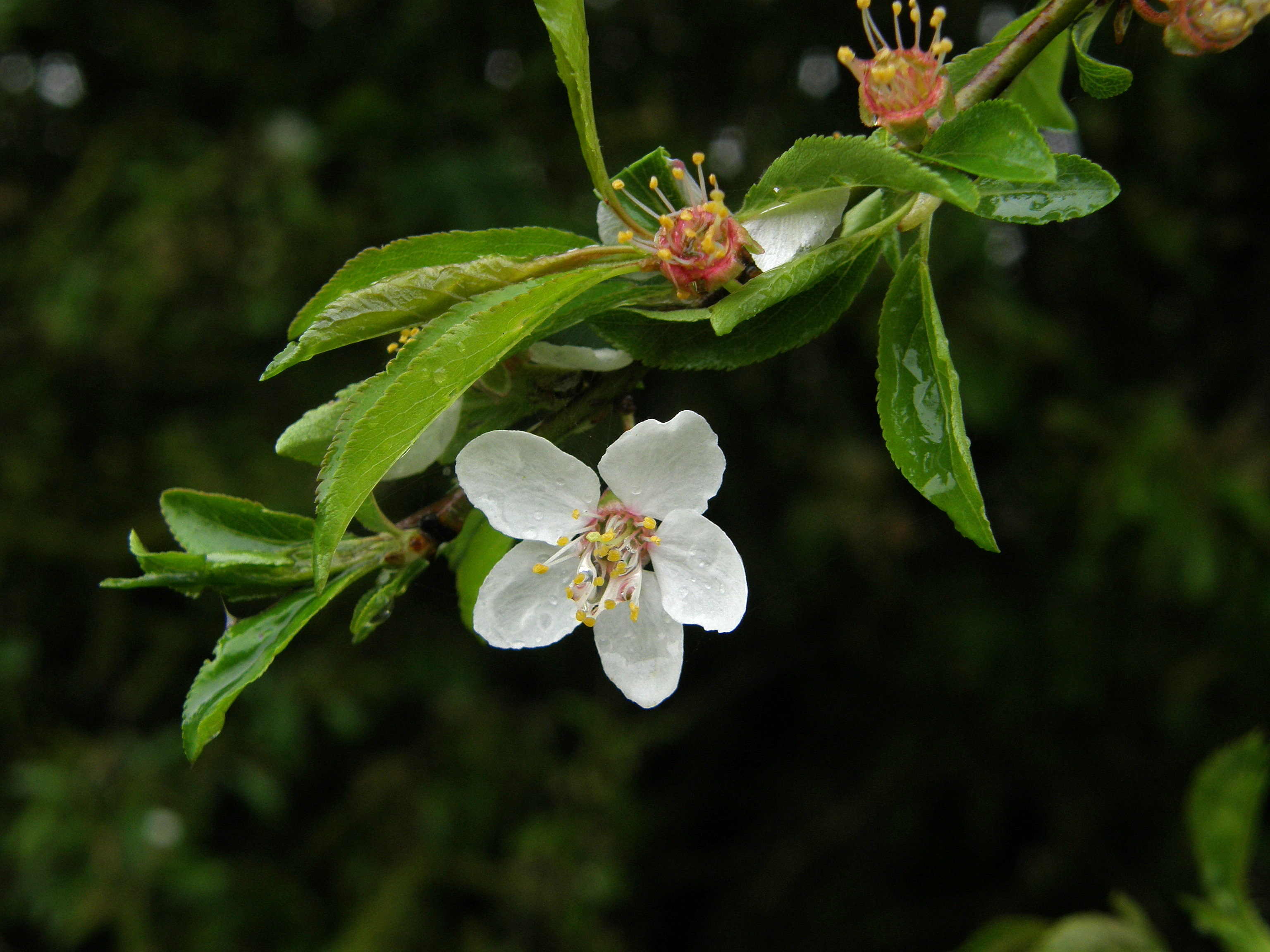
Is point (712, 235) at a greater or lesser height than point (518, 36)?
lesser

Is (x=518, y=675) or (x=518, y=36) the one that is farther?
(x=518, y=675)

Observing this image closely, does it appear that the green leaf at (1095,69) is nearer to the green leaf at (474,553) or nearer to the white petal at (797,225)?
the white petal at (797,225)

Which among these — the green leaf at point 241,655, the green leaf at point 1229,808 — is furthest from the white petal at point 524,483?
the green leaf at point 1229,808

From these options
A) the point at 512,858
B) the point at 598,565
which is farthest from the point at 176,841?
the point at 598,565

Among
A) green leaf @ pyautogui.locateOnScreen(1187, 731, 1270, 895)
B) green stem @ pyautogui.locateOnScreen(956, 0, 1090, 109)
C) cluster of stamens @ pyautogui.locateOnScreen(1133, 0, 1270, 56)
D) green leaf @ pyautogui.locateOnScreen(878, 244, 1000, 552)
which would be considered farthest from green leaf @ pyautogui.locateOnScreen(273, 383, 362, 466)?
green leaf @ pyautogui.locateOnScreen(1187, 731, 1270, 895)

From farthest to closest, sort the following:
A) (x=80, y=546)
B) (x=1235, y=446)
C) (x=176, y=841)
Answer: (x=80, y=546) → (x=176, y=841) → (x=1235, y=446)

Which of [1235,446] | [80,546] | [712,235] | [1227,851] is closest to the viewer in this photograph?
[712,235]

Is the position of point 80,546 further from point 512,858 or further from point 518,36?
point 518,36

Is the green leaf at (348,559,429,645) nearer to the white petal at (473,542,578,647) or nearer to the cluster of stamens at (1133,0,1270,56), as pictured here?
the white petal at (473,542,578,647)
